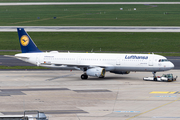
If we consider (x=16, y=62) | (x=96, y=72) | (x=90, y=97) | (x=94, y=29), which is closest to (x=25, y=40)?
(x=96, y=72)

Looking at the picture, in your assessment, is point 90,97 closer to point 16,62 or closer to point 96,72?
point 96,72

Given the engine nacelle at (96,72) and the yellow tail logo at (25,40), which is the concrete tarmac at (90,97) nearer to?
the engine nacelle at (96,72)

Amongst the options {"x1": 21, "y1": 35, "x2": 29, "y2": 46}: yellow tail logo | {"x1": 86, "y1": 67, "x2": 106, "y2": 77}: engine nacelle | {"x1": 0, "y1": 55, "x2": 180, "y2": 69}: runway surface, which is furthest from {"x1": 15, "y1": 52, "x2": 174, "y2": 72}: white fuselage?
{"x1": 0, "y1": 55, "x2": 180, "y2": 69}: runway surface

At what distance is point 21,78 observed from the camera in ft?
194

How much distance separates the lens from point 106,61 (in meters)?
58.5

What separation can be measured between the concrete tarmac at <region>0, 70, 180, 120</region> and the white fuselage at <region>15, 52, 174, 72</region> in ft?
7.63

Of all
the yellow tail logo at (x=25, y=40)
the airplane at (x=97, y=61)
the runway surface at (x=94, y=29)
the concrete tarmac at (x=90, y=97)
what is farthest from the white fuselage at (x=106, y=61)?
the runway surface at (x=94, y=29)

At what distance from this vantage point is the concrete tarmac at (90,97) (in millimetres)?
35031

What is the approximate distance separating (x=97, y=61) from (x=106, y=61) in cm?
163

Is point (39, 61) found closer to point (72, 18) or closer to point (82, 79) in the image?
point (82, 79)

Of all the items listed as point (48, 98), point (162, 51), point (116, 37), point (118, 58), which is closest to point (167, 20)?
point (116, 37)

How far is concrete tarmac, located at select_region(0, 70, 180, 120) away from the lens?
3503cm

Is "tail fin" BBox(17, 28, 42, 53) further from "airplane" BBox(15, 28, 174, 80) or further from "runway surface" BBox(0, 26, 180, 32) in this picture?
"runway surface" BBox(0, 26, 180, 32)

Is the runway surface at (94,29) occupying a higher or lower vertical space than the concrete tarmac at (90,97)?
higher
